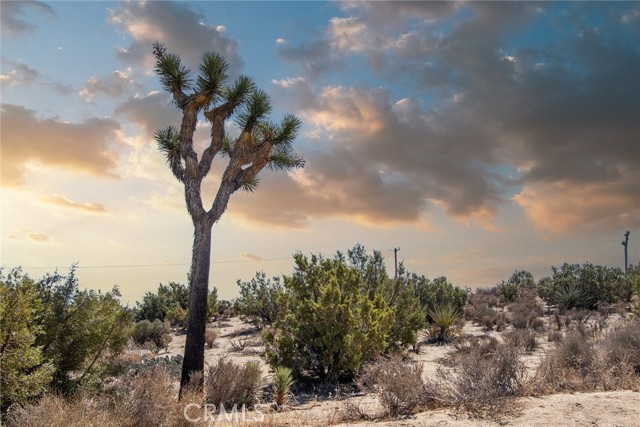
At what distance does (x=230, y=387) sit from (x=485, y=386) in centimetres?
574

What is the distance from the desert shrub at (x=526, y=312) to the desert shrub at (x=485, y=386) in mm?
14645

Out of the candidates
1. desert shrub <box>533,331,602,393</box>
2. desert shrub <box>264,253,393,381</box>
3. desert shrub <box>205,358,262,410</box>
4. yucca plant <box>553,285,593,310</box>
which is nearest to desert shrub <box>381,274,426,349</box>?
desert shrub <box>264,253,393,381</box>

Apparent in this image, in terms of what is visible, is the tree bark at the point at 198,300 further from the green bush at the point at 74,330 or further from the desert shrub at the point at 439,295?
the desert shrub at the point at 439,295

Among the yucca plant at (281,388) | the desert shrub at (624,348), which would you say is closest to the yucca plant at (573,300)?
the desert shrub at (624,348)

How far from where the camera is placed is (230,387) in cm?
1106

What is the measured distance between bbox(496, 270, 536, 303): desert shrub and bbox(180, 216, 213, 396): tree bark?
92.3 ft

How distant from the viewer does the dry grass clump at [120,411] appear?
6.21m

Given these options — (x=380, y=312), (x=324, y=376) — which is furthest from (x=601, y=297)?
(x=324, y=376)

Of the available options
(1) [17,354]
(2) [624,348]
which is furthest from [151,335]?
(2) [624,348]

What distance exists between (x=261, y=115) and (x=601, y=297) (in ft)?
84.0

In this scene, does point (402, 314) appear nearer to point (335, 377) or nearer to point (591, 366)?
point (335, 377)

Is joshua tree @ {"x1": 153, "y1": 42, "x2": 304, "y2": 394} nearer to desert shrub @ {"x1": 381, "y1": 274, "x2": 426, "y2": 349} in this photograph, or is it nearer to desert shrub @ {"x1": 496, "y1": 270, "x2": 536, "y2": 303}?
desert shrub @ {"x1": 381, "y1": 274, "x2": 426, "y2": 349}

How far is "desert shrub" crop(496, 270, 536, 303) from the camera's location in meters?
35.7

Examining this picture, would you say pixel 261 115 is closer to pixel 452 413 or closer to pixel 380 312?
pixel 380 312
